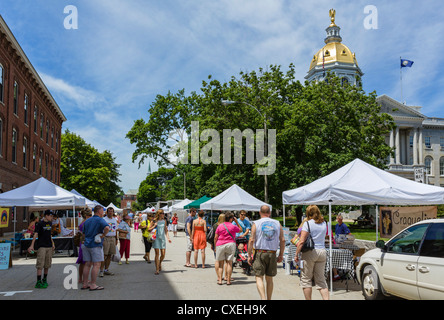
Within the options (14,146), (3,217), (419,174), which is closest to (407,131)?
(419,174)

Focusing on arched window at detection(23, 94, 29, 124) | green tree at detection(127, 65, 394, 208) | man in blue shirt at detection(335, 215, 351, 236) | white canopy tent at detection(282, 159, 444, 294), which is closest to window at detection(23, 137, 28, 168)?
arched window at detection(23, 94, 29, 124)

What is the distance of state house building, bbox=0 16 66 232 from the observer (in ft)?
91.5

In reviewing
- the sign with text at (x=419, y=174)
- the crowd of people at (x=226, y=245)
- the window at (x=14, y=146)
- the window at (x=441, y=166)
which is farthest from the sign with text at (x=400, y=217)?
the window at (x=441, y=166)

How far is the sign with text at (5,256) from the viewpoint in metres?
13.0

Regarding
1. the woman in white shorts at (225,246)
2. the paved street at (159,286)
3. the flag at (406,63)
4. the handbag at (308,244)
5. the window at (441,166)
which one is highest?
the flag at (406,63)

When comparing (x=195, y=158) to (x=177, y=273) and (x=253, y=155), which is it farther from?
(x=177, y=273)

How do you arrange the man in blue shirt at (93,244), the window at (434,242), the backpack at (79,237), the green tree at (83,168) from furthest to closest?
the green tree at (83,168) < the backpack at (79,237) < the man in blue shirt at (93,244) < the window at (434,242)

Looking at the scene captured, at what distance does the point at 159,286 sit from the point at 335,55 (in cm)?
7689

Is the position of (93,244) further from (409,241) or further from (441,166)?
(441,166)

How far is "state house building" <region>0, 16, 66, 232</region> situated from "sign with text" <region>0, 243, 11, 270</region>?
48.5 feet

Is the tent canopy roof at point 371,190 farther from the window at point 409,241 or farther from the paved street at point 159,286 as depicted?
the paved street at point 159,286

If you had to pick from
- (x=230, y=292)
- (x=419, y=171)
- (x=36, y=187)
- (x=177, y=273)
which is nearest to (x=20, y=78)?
(x=36, y=187)

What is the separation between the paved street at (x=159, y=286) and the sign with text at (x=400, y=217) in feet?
8.00

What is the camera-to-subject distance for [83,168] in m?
62.8
